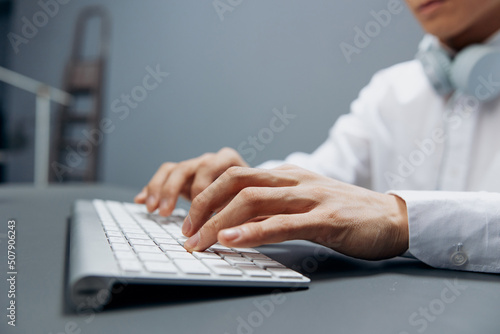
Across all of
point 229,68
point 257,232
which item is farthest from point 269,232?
point 229,68

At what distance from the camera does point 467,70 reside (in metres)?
0.70

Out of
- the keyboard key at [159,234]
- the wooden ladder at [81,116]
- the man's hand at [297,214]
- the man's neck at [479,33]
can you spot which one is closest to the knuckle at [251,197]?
the man's hand at [297,214]

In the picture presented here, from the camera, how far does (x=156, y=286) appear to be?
308 mm

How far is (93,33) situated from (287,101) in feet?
6.11

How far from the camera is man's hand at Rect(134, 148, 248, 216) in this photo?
64 cm

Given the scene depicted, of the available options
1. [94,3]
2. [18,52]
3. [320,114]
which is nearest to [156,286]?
[320,114]

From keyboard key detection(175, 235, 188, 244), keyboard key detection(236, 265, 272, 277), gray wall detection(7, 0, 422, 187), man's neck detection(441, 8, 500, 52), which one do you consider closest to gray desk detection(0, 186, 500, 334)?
keyboard key detection(236, 265, 272, 277)

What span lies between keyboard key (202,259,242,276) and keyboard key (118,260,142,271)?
0.06m

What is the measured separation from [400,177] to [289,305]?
30.0 inches

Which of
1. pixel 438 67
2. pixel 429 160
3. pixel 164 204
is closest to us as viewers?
pixel 164 204

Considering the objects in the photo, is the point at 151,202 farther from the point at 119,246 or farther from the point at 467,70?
the point at 467,70

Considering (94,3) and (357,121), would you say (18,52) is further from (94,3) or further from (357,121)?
(357,121)

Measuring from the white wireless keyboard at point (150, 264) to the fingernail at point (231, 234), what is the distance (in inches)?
0.8

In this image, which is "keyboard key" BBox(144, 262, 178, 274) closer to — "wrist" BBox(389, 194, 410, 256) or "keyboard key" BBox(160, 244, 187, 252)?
"keyboard key" BBox(160, 244, 187, 252)
